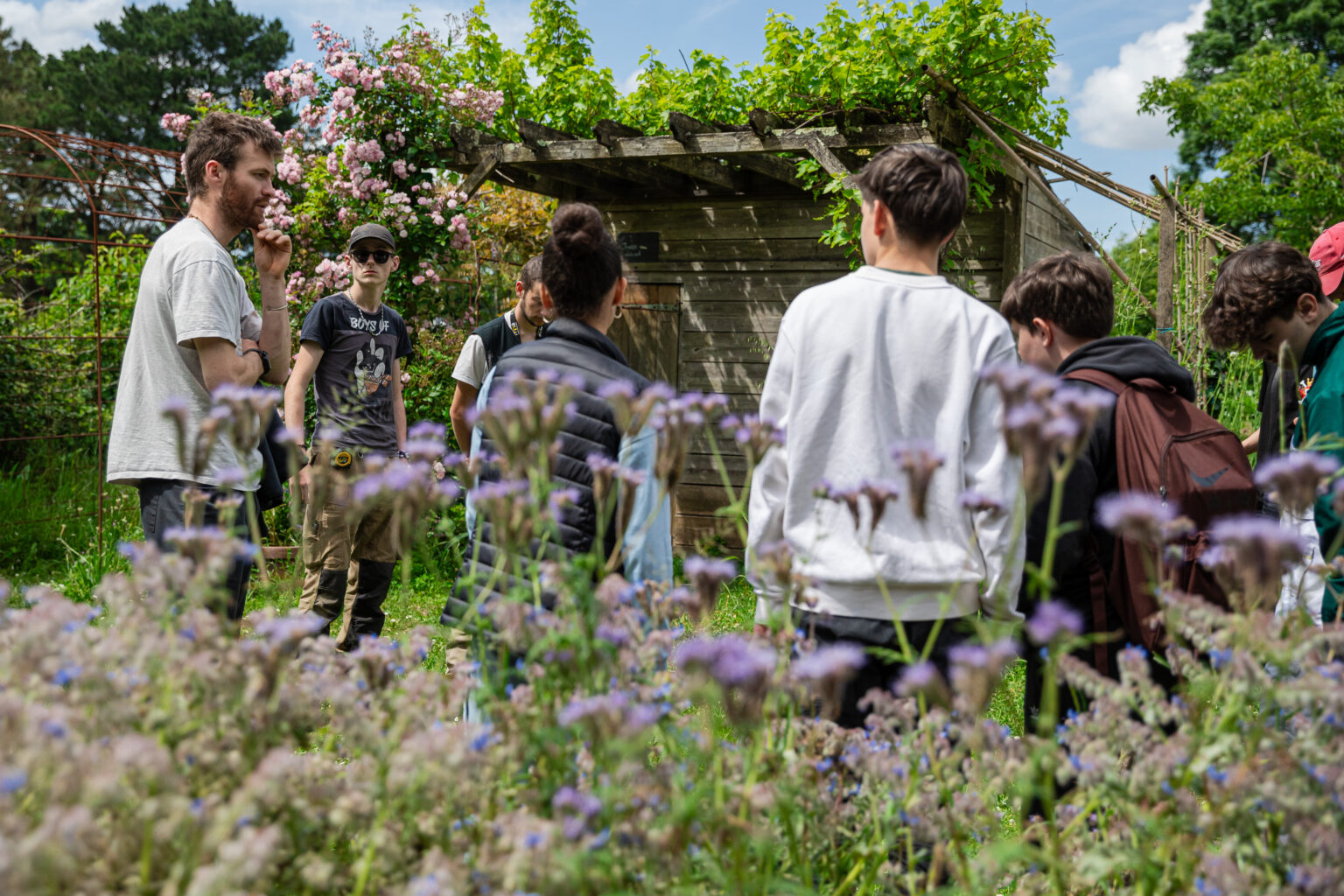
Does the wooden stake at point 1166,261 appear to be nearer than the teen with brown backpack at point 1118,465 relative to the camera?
No

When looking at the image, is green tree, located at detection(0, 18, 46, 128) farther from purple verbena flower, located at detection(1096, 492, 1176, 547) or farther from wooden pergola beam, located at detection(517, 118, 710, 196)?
purple verbena flower, located at detection(1096, 492, 1176, 547)

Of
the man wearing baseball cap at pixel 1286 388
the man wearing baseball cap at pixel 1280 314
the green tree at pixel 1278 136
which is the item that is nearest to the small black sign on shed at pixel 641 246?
the man wearing baseball cap at pixel 1286 388

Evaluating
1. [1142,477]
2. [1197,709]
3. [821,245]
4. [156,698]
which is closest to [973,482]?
[1142,477]

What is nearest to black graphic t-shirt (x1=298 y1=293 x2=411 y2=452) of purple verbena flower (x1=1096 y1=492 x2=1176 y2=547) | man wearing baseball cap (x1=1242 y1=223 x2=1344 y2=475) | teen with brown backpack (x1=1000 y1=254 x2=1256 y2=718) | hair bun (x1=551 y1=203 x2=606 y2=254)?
hair bun (x1=551 y1=203 x2=606 y2=254)

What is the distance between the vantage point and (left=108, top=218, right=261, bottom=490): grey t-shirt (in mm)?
2367

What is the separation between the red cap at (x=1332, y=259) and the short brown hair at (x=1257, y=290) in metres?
0.46

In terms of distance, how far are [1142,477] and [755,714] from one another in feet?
4.93

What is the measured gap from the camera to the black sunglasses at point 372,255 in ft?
13.9

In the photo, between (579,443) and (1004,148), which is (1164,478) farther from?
(1004,148)

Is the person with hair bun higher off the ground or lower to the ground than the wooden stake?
lower

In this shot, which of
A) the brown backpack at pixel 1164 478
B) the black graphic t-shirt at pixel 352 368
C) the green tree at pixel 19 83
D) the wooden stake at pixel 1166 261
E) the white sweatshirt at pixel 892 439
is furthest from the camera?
the green tree at pixel 19 83

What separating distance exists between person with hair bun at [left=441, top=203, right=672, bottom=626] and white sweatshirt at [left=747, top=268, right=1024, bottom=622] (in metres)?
0.24

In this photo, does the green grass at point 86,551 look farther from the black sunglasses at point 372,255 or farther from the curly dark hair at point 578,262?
the curly dark hair at point 578,262

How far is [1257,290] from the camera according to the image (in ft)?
8.17
